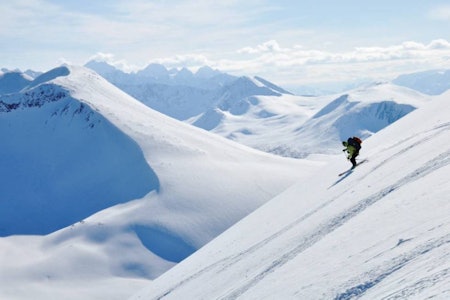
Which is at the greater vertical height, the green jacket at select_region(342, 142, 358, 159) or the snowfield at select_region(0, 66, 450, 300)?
the green jacket at select_region(342, 142, 358, 159)

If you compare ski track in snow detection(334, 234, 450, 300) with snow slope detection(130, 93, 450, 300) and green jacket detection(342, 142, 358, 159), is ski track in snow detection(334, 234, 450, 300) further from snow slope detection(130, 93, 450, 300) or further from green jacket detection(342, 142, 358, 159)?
green jacket detection(342, 142, 358, 159)

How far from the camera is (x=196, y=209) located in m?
89.4

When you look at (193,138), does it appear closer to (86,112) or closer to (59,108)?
(86,112)

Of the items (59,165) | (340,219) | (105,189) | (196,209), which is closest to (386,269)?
(340,219)

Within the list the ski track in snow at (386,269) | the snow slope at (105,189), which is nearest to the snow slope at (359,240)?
the ski track in snow at (386,269)

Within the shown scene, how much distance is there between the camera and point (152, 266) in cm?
7500

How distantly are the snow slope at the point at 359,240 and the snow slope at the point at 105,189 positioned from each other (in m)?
46.9

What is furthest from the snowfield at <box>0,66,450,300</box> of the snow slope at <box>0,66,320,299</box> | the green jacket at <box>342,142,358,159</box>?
the green jacket at <box>342,142,358,159</box>

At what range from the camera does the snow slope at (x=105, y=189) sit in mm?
74750

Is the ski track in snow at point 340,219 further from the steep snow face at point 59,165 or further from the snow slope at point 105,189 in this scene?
the steep snow face at point 59,165

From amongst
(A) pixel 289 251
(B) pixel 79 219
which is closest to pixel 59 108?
(B) pixel 79 219

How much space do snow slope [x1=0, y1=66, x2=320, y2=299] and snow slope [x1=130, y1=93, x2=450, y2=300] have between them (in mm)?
46894

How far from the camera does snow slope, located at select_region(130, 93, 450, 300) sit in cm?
1049

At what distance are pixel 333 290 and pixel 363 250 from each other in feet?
6.20
